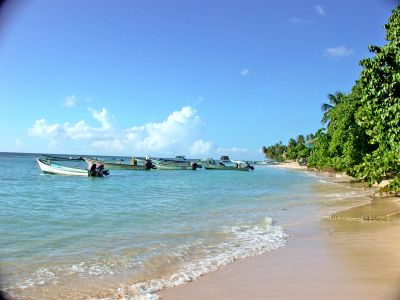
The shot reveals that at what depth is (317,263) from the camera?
22.9 ft

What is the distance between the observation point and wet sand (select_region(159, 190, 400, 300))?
539cm

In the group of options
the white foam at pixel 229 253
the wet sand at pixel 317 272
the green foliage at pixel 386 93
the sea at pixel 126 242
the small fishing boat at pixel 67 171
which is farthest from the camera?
the small fishing boat at pixel 67 171

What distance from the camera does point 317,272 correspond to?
6.39 meters

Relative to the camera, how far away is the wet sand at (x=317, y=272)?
539cm

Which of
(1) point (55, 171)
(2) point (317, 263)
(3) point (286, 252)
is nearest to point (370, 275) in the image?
(2) point (317, 263)

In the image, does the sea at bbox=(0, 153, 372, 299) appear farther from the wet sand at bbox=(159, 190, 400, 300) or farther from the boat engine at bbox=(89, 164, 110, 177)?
the boat engine at bbox=(89, 164, 110, 177)

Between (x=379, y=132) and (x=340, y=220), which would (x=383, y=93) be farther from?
(x=340, y=220)

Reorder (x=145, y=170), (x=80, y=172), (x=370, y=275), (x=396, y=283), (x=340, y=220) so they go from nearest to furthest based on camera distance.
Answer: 1. (x=396, y=283)
2. (x=370, y=275)
3. (x=340, y=220)
4. (x=80, y=172)
5. (x=145, y=170)

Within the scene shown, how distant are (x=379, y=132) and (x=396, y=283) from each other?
4.02m

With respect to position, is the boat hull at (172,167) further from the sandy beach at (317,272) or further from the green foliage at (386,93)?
the green foliage at (386,93)

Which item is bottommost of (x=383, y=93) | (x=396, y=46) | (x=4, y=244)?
(x=4, y=244)

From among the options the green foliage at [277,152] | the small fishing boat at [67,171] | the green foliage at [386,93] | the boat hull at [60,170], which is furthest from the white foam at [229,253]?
the green foliage at [277,152]

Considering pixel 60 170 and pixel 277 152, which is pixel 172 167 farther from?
pixel 277 152

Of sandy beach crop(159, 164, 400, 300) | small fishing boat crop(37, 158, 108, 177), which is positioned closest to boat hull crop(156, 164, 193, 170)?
small fishing boat crop(37, 158, 108, 177)
